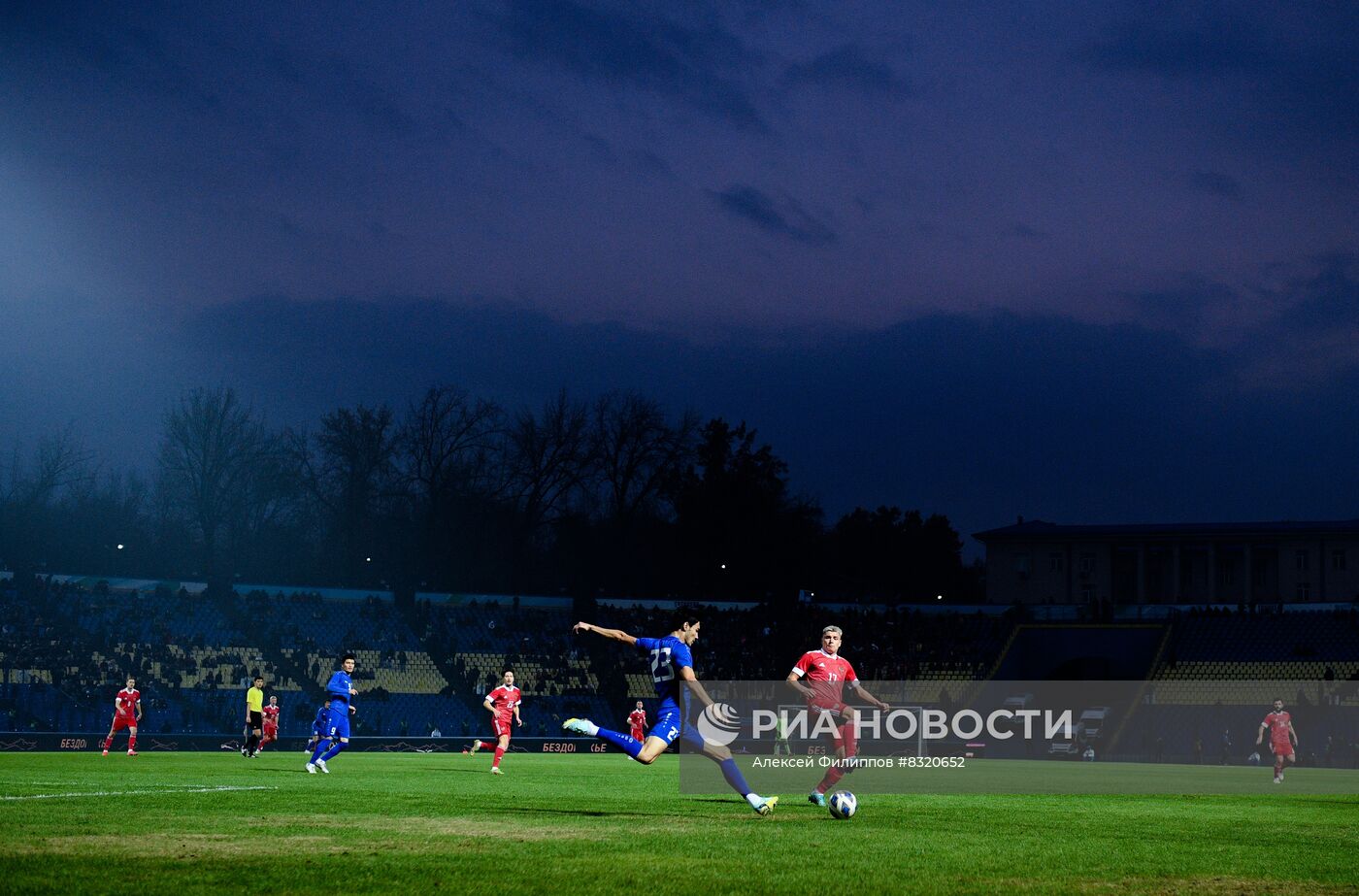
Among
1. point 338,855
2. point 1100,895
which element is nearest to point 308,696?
point 338,855

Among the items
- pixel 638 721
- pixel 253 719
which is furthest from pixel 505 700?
pixel 638 721

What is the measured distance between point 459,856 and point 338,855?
1028mm

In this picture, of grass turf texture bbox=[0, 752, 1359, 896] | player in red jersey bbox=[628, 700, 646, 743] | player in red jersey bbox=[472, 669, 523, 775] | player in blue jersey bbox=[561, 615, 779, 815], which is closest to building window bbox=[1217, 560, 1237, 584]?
player in red jersey bbox=[628, 700, 646, 743]

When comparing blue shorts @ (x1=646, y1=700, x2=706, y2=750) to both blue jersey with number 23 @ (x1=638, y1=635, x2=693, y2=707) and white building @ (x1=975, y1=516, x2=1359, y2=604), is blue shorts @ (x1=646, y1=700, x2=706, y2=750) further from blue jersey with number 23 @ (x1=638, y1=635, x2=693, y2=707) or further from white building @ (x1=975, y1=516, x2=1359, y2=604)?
white building @ (x1=975, y1=516, x2=1359, y2=604)

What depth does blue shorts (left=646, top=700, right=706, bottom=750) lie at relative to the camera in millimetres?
15625

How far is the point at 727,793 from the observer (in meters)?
22.7

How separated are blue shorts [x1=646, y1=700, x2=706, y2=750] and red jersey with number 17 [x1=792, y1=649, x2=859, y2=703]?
3.01 metres

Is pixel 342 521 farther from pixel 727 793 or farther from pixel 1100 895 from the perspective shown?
pixel 1100 895

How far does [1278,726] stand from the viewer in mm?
36312

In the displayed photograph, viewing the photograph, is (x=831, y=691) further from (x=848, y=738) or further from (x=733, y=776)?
(x=733, y=776)

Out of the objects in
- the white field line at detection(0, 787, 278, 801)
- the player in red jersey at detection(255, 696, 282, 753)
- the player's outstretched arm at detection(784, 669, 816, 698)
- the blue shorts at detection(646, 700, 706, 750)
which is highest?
the player's outstretched arm at detection(784, 669, 816, 698)

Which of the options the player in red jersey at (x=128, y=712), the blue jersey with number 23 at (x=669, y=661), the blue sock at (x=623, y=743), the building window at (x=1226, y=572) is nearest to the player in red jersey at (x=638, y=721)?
the player in red jersey at (x=128, y=712)

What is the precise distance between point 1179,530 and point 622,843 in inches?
3476

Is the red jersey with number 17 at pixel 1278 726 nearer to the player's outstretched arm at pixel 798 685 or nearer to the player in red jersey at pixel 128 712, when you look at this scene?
the player's outstretched arm at pixel 798 685
